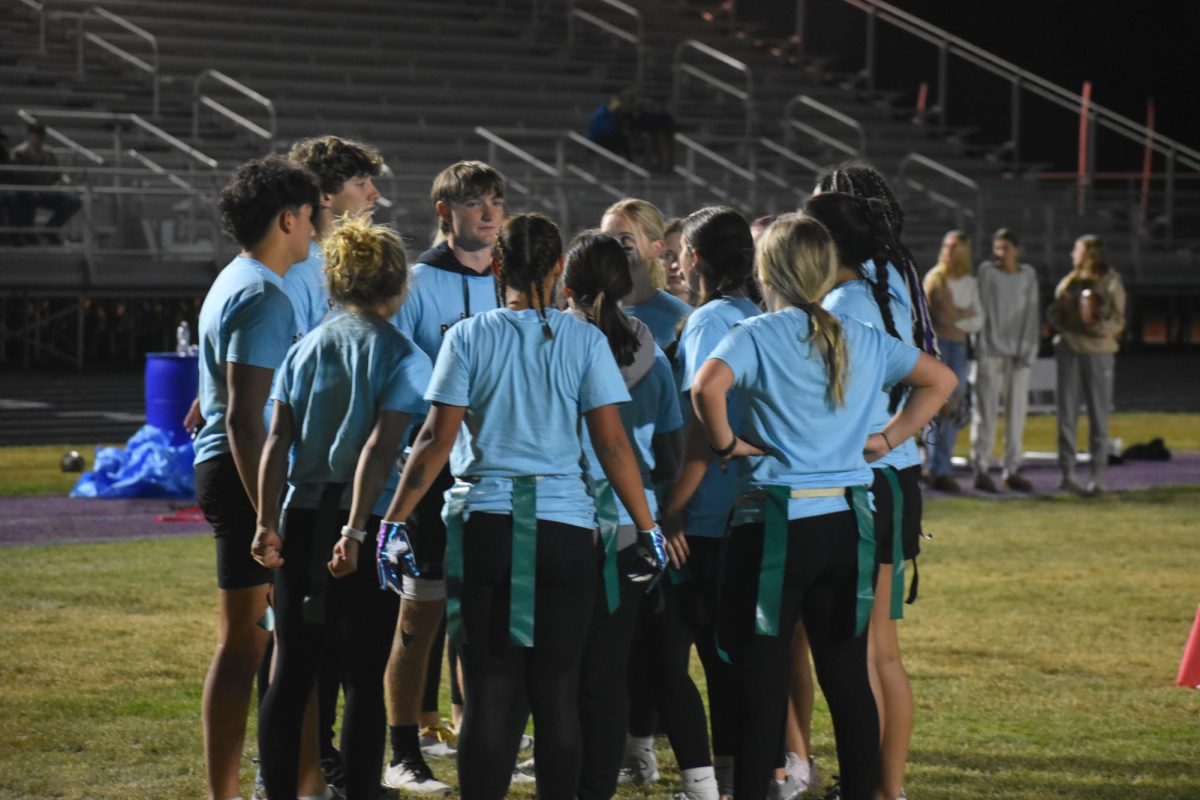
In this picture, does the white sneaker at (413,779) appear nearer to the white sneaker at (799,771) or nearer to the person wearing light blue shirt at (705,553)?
the person wearing light blue shirt at (705,553)

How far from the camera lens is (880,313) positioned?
4.77 meters

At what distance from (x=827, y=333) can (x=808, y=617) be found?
0.72 metres

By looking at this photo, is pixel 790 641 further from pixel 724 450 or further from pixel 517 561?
pixel 517 561

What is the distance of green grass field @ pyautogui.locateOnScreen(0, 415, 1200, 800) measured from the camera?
5.50m

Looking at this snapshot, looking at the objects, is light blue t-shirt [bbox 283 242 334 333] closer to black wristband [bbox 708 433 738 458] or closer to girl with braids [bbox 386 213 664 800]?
girl with braids [bbox 386 213 664 800]

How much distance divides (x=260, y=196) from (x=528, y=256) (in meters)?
0.84

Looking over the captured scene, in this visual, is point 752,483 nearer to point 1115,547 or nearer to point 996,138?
point 1115,547

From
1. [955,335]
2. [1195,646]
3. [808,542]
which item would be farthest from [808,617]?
[955,335]

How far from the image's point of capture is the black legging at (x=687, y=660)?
4.89m

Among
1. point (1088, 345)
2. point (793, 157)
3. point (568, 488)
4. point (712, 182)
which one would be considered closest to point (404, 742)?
point (568, 488)

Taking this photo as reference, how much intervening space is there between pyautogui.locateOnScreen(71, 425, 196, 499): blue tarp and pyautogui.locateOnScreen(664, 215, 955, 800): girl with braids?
321 inches

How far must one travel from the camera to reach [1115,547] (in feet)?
33.6

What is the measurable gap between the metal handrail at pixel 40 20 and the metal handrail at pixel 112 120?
167 centimetres

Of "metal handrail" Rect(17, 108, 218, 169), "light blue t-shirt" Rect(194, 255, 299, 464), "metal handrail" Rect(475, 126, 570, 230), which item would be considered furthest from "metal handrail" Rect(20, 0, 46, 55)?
"light blue t-shirt" Rect(194, 255, 299, 464)
